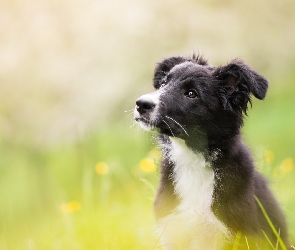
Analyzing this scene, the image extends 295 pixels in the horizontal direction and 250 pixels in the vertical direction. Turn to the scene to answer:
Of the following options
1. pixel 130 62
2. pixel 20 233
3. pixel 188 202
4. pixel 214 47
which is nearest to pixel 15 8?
pixel 130 62

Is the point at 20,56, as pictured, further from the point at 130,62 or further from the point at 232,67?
the point at 232,67

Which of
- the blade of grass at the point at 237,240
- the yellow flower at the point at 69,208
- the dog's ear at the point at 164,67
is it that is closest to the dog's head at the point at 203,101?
the dog's ear at the point at 164,67

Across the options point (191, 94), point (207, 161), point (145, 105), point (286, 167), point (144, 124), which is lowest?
point (286, 167)

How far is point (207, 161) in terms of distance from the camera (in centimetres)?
506

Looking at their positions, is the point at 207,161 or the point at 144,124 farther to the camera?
the point at 207,161

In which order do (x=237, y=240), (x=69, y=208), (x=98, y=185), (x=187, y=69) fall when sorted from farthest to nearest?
(x=98, y=185) < (x=69, y=208) < (x=187, y=69) < (x=237, y=240)

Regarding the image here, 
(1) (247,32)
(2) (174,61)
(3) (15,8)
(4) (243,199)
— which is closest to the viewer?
(4) (243,199)

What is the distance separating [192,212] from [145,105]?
0.89m

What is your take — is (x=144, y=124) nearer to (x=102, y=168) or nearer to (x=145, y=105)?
(x=145, y=105)

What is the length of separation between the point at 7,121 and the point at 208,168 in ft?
12.9

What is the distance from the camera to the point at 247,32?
10.4m

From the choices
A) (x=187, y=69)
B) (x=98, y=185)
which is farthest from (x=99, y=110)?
(x=187, y=69)

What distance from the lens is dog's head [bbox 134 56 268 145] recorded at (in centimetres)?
491

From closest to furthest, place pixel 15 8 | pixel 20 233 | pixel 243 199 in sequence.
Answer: pixel 243 199 → pixel 20 233 → pixel 15 8
